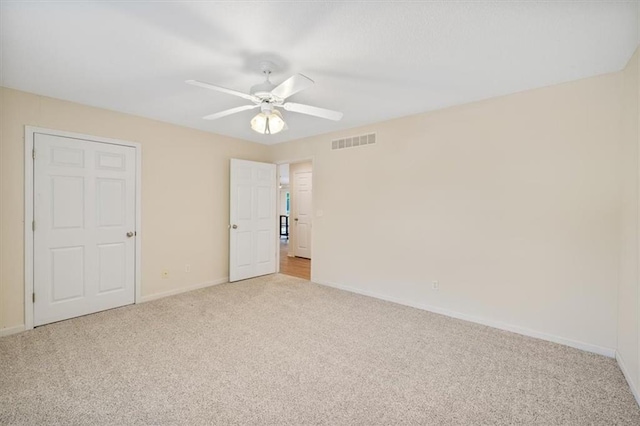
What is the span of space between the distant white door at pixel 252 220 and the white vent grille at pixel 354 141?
1.38 m

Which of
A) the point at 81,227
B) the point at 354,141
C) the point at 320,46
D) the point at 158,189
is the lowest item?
the point at 81,227

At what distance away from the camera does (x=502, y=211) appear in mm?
2979

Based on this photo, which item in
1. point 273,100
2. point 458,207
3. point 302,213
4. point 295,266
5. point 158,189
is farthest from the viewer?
point 302,213

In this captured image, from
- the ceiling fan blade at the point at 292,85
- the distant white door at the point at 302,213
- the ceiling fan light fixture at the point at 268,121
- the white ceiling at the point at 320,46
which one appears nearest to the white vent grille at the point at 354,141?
the white ceiling at the point at 320,46

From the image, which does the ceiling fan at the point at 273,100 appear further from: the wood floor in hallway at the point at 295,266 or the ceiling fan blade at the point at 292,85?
the wood floor in hallway at the point at 295,266

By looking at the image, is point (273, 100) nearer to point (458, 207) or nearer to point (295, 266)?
point (458, 207)

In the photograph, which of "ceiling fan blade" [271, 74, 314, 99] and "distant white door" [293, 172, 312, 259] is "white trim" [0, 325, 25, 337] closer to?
"ceiling fan blade" [271, 74, 314, 99]

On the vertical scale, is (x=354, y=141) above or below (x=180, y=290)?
above

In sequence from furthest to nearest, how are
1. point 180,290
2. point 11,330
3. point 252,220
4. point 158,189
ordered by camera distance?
point 252,220
point 180,290
point 158,189
point 11,330

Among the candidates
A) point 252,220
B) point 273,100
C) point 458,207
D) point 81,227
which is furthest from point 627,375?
point 81,227

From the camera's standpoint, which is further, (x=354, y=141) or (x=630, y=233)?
(x=354, y=141)

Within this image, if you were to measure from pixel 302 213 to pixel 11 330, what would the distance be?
5.07 m

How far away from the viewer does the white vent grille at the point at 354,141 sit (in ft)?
13.3

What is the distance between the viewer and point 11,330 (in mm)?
2850
